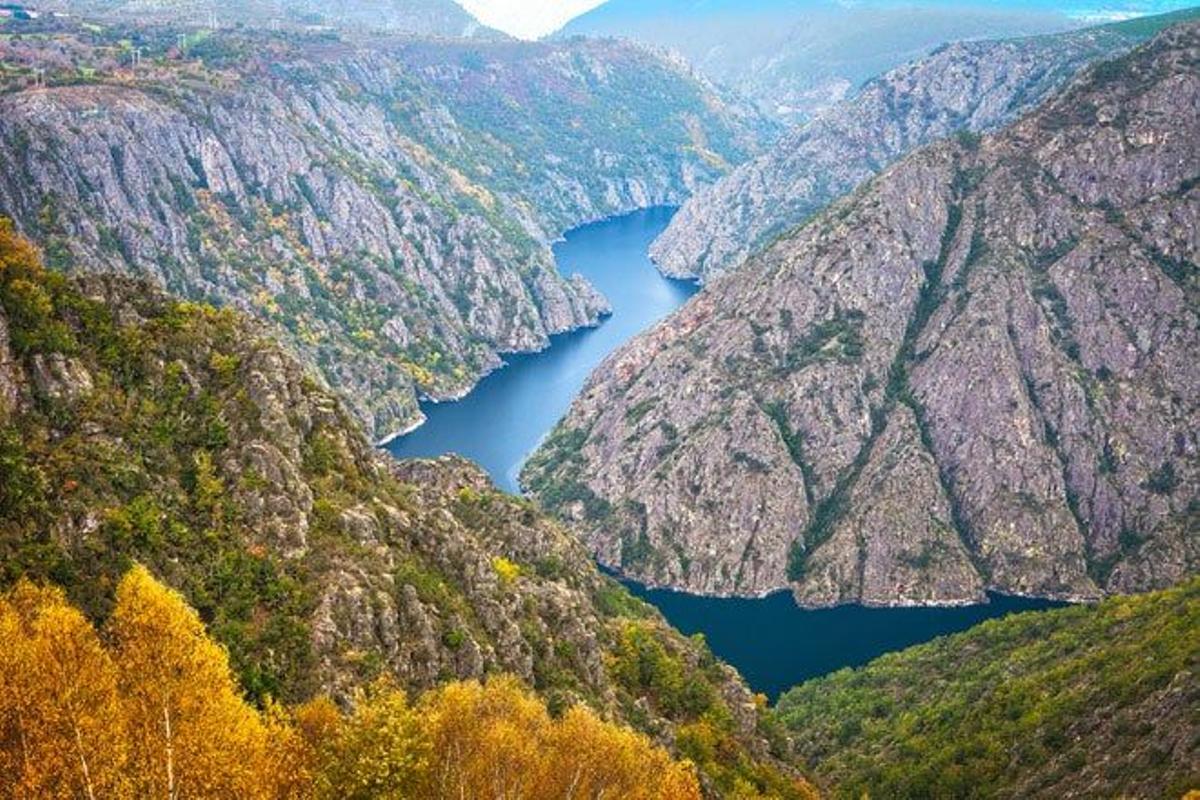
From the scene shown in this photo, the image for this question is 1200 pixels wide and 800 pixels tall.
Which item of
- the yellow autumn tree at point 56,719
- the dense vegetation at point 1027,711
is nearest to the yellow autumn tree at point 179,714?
the yellow autumn tree at point 56,719

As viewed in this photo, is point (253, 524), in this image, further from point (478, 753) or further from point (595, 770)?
point (595, 770)

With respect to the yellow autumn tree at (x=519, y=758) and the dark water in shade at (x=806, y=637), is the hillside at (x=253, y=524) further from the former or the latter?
the dark water in shade at (x=806, y=637)

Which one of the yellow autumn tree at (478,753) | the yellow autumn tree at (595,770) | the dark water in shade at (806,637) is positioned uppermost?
the yellow autumn tree at (478,753)

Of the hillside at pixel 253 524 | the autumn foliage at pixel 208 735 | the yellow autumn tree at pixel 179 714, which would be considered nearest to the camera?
the autumn foliage at pixel 208 735

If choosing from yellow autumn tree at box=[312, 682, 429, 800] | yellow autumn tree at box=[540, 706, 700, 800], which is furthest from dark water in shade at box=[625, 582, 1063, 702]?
yellow autumn tree at box=[312, 682, 429, 800]

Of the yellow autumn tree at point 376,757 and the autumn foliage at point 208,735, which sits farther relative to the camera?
the yellow autumn tree at point 376,757

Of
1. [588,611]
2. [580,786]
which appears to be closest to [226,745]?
[580,786]

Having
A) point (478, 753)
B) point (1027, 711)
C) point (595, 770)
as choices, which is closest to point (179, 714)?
point (478, 753)
